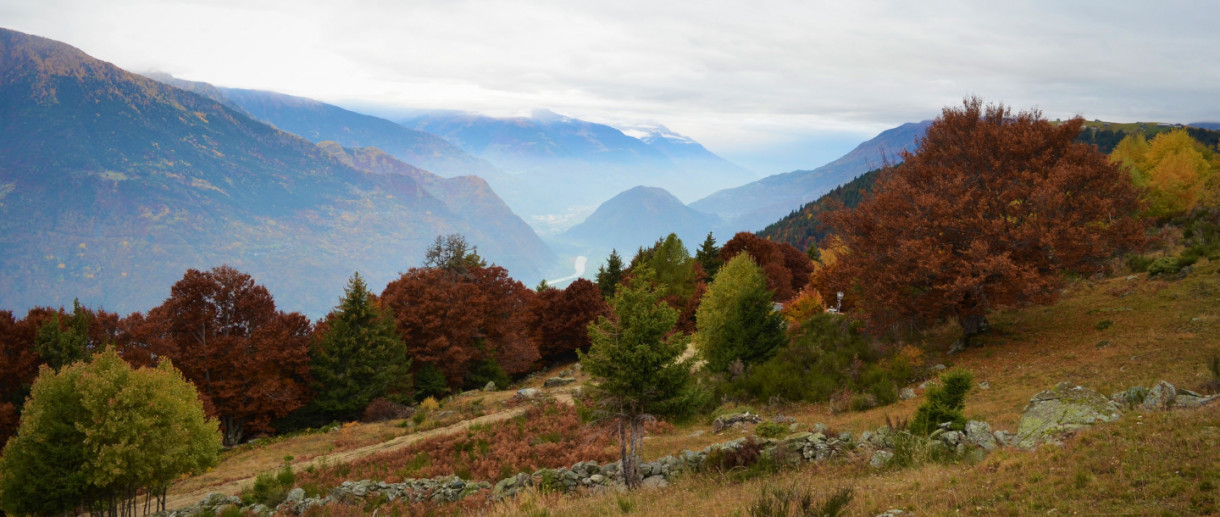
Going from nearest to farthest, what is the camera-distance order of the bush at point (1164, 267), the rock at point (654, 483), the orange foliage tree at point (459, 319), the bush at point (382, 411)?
1. the rock at point (654, 483)
2. the bush at point (1164, 267)
3. the bush at point (382, 411)
4. the orange foliage tree at point (459, 319)

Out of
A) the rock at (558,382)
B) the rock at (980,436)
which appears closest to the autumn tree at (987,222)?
the rock at (980,436)

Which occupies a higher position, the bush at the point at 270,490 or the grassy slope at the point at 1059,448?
the grassy slope at the point at 1059,448

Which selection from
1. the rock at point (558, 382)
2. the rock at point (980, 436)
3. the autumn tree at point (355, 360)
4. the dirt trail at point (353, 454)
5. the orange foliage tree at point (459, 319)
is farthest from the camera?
the orange foliage tree at point (459, 319)

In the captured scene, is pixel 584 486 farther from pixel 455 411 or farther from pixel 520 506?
pixel 455 411

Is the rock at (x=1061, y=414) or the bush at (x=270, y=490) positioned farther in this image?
the bush at (x=270, y=490)

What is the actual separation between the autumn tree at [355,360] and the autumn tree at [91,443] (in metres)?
17.1

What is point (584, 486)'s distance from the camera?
51.3 feet

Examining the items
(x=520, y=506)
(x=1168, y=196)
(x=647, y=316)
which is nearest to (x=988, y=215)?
(x=647, y=316)

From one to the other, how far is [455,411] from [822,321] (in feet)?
66.0

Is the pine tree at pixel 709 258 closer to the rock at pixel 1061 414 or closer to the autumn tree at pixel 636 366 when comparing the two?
the autumn tree at pixel 636 366

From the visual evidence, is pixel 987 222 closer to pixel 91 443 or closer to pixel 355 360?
pixel 91 443

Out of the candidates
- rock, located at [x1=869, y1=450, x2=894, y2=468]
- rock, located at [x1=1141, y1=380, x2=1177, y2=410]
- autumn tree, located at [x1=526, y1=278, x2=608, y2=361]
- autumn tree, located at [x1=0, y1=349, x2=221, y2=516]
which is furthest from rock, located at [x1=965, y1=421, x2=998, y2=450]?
autumn tree, located at [x1=526, y1=278, x2=608, y2=361]

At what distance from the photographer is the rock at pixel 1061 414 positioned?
35.5 ft

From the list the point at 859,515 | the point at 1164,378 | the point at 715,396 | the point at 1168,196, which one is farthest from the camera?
the point at 1168,196
